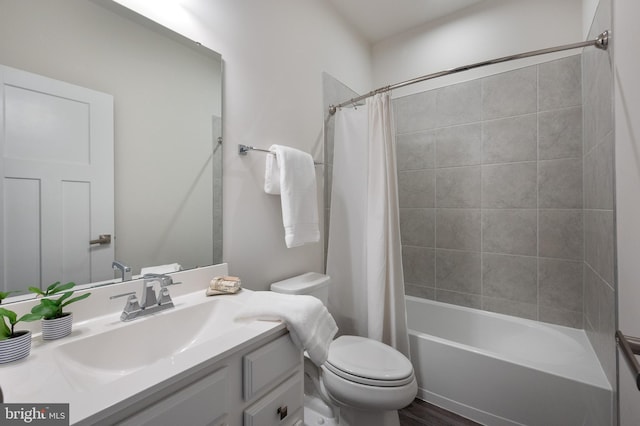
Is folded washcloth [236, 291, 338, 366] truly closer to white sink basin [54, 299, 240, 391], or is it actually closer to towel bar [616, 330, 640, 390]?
white sink basin [54, 299, 240, 391]

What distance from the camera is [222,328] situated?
0.92 m

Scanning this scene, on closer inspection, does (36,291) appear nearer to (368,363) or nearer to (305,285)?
(305,285)

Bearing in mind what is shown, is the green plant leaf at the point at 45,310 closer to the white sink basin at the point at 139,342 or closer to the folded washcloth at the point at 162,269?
the white sink basin at the point at 139,342

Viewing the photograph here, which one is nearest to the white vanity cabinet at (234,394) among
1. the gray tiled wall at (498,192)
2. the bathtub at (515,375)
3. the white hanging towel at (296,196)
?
the white hanging towel at (296,196)

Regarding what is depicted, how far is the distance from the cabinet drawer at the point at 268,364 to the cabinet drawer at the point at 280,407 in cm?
3

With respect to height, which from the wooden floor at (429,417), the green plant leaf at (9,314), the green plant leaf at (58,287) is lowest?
the wooden floor at (429,417)

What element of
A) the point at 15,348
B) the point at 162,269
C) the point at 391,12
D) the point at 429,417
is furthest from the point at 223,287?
the point at 391,12

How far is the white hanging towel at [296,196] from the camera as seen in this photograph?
143cm

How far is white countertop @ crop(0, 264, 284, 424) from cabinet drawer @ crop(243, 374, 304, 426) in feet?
0.66

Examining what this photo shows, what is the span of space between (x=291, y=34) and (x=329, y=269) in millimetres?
1533

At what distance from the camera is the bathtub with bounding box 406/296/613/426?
125 centimetres

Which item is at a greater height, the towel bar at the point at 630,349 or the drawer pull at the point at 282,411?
the towel bar at the point at 630,349

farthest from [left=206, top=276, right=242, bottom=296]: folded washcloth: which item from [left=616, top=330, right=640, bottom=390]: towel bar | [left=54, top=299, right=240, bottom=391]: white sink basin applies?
[left=616, top=330, right=640, bottom=390]: towel bar

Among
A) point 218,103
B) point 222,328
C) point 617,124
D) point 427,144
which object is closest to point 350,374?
point 222,328
